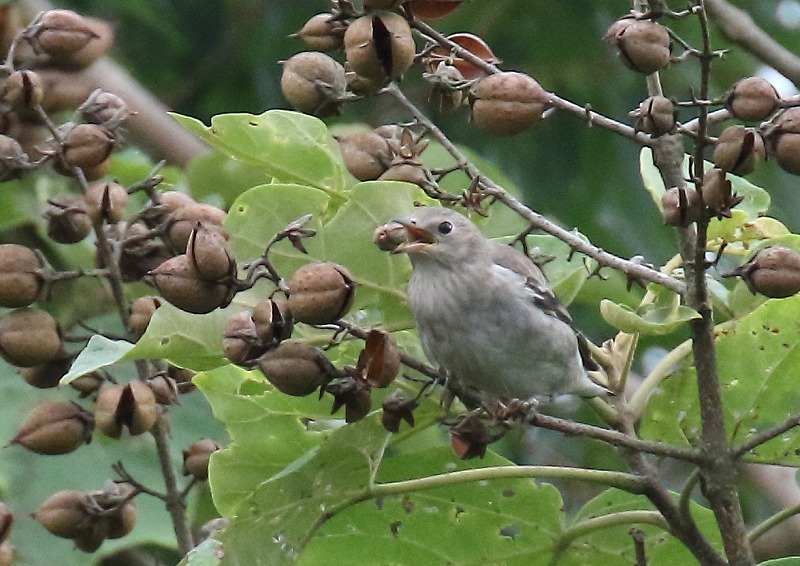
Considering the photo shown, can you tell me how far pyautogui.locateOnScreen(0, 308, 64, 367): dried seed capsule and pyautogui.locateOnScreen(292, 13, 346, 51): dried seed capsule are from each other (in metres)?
0.76

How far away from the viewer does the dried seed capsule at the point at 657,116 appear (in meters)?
2.34

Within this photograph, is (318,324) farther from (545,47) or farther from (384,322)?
(545,47)

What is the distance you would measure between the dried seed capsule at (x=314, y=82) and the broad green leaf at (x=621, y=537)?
0.99 meters

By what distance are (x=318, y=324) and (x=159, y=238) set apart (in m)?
0.69

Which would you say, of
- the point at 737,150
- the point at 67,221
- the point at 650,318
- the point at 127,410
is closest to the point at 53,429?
the point at 127,410

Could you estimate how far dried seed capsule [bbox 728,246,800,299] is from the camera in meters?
2.37

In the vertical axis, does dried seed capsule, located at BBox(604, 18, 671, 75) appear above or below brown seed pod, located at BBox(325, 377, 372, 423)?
above

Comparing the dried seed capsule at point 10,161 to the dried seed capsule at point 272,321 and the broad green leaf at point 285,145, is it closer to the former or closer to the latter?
the broad green leaf at point 285,145

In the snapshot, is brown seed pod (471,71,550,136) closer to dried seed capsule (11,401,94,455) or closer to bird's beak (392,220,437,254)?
bird's beak (392,220,437,254)

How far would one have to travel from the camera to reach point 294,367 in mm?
2254

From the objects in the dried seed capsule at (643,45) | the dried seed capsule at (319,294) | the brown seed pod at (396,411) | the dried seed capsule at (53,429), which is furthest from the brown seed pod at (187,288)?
the dried seed capsule at (643,45)

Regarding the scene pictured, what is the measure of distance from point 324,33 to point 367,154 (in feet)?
0.87

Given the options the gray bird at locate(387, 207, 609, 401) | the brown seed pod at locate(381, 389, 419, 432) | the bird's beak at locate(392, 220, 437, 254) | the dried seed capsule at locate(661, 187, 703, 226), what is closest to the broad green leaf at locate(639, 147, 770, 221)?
the gray bird at locate(387, 207, 609, 401)

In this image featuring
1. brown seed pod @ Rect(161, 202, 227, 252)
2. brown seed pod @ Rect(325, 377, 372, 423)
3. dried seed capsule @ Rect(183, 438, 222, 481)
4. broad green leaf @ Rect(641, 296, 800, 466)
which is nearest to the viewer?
brown seed pod @ Rect(325, 377, 372, 423)
